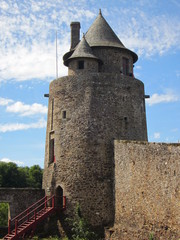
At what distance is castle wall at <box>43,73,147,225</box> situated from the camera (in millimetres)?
20344

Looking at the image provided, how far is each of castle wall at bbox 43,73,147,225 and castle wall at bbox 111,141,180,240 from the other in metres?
1.03

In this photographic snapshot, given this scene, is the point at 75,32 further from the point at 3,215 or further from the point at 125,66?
the point at 3,215

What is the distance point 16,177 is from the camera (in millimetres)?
42344

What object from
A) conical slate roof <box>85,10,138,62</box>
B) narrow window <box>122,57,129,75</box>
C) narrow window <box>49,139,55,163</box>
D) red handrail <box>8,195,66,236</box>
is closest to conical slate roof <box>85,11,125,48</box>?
conical slate roof <box>85,10,138,62</box>

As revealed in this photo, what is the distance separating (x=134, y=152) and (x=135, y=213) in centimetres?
300

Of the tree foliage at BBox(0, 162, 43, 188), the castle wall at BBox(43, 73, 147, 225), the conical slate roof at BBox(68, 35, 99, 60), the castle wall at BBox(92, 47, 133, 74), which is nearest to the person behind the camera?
the castle wall at BBox(43, 73, 147, 225)

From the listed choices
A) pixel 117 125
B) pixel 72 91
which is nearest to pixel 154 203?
pixel 117 125

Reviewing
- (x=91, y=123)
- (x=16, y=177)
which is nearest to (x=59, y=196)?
(x=91, y=123)

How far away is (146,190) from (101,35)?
11.9 meters

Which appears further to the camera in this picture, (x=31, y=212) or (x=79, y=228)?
(x=31, y=212)

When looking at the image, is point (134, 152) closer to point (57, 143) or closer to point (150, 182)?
point (150, 182)

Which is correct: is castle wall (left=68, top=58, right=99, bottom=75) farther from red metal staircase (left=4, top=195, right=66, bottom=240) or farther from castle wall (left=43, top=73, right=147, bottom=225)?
red metal staircase (left=4, top=195, right=66, bottom=240)

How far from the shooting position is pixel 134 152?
58.7 ft

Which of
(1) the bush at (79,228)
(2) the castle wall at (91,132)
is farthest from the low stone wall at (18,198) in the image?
(1) the bush at (79,228)
